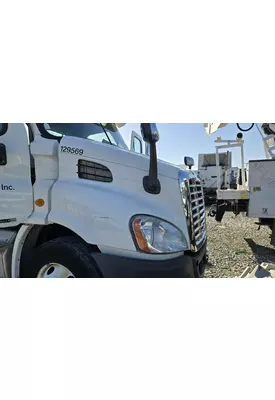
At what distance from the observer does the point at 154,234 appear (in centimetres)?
181

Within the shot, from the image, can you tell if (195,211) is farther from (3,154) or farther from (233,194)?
(233,194)

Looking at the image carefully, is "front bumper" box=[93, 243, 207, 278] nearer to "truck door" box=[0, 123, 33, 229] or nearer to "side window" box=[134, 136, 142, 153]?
"truck door" box=[0, 123, 33, 229]

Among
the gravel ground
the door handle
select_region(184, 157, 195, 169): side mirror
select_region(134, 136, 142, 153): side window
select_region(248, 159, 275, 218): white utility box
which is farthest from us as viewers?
→ select_region(248, 159, 275, 218): white utility box

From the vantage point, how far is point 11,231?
2.28m

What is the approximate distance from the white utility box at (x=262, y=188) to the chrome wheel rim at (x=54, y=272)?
397 centimetres

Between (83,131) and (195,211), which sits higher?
(83,131)

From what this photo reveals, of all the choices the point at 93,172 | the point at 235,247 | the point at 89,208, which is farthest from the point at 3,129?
the point at 235,247

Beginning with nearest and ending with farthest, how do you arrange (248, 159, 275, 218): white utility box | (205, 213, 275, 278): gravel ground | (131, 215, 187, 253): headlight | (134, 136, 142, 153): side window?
(131, 215, 187, 253): headlight, (134, 136, 142, 153): side window, (205, 213, 275, 278): gravel ground, (248, 159, 275, 218): white utility box

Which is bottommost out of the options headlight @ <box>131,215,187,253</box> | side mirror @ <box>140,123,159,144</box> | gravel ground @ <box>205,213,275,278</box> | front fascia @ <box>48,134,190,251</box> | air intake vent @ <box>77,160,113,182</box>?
gravel ground @ <box>205,213,275,278</box>

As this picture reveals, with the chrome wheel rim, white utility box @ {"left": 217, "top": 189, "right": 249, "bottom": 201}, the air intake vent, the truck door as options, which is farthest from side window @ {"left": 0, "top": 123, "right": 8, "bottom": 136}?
white utility box @ {"left": 217, "top": 189, "right": 249, "bottom": 201}

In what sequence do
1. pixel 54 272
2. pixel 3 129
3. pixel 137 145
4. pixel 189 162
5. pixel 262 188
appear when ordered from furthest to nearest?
pixel 262 188 < pixel 137 145 < pixel 189 162 < pixel 3 129 < pixel 54 272

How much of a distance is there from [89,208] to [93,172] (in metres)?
0.35

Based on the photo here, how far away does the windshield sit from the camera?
2139 millimetres

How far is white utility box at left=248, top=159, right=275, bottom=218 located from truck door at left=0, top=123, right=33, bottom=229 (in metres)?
4.10
